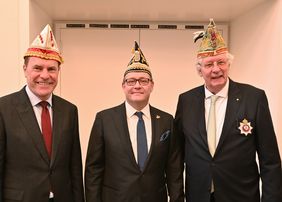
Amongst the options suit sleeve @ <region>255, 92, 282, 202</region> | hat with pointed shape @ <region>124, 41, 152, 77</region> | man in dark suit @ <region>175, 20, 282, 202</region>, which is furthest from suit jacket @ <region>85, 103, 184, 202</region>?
suit sleeve @ <region>255, 92, 282, 202</region>

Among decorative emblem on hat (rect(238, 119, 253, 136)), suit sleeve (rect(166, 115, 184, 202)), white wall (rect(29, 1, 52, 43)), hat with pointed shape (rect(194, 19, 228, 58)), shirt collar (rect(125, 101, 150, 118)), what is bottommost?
suit sleeve (rect(166, 115, 184, 202))

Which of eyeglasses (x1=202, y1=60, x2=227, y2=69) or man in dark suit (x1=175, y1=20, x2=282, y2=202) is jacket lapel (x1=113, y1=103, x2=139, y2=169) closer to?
man in dark suit (x1=175, y1=20, x2=282, y2=202)

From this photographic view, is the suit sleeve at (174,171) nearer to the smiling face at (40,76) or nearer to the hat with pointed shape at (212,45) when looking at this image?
the hat with pointed shape at (212,45)

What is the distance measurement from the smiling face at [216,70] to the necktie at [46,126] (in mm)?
849

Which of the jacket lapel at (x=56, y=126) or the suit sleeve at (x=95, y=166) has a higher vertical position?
the jacket lapel at (x=56, y=126)

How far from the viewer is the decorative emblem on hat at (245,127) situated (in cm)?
169

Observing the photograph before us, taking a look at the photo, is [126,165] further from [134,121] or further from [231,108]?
[231,108]

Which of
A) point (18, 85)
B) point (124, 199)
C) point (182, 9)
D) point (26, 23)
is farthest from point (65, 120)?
point (182, 9)

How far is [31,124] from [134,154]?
1.80ft

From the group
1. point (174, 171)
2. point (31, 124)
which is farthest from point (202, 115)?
point (31, 124)

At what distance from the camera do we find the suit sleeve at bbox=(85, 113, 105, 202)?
176cm

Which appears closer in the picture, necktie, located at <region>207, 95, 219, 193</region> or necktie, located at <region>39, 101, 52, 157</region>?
necktie, located at <region>39, 101, 52, 157</region>

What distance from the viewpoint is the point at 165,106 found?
2881 mm

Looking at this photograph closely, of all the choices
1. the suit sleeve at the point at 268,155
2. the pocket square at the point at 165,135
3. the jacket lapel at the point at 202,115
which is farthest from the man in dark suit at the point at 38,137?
the suit sleeve at the point at 268,155
